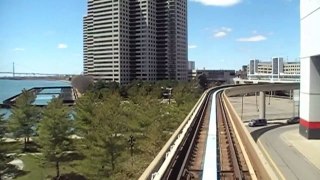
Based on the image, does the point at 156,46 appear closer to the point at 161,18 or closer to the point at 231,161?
the point at 161,18

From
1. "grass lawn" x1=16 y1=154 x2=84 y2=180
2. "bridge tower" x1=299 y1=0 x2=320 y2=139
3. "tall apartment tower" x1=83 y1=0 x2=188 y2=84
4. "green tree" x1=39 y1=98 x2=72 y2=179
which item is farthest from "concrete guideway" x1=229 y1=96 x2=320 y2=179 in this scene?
"tall apartment tower" x1=83 y1=0 x2=188 y2=84

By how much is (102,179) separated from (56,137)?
7814 millimetres

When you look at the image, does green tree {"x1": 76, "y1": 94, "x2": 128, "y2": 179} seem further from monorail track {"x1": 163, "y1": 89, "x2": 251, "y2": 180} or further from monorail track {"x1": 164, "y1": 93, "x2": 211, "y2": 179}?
monorail track {"x1": 164, "y1": 93, "x2": 211, "y2": 179}

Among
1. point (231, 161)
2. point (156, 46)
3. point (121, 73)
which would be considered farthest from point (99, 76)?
point (231, 161)

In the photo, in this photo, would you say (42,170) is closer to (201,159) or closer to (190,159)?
(201,159)

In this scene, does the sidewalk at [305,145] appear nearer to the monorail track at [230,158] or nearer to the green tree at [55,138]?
the monorail track at [230,158]

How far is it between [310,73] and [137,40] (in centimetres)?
11751

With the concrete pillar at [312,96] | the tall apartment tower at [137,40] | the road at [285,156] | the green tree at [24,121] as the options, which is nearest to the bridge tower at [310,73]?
the concrete pillar at [312,96]

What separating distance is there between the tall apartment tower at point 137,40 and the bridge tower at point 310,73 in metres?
106

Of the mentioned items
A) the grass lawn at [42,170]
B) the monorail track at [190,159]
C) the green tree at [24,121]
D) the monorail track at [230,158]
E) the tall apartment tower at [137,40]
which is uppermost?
the tall apartment tower at [137,40]

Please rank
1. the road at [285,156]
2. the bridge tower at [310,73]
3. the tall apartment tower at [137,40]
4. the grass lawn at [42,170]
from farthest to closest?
the tall apartment tower at [137,40] → the bridge tower at [310,73] → the grass lawn at [42,170] → the road at [285,156]

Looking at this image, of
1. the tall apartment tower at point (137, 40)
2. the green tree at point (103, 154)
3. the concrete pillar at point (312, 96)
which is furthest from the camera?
the tall apartment tower at point (137, 40)

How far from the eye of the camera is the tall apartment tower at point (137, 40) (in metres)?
146

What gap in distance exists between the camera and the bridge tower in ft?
122
